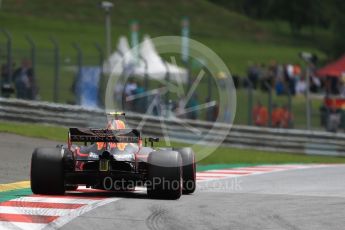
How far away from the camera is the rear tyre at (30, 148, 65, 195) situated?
570 inches

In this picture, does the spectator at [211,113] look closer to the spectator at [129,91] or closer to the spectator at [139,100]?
the spectator at [139,100]

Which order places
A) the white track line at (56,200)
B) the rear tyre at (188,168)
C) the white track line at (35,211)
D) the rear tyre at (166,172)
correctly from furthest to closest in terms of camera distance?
the rear tyre at (188,168)
the rear tyre at (166,172)
the white track line at (56,200)
the white track line at (35,211)

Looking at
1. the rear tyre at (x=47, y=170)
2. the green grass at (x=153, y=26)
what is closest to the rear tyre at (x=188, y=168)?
the rear tyre at (x=47, y=170)

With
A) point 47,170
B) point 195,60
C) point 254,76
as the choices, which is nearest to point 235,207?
point 47,170

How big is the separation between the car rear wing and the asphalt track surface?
79 centimetres

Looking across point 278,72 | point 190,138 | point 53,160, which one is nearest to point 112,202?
point 53,160

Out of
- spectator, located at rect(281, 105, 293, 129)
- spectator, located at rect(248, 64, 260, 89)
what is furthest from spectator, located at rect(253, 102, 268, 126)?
spectator, located at rect(248, 64, 260, 89)

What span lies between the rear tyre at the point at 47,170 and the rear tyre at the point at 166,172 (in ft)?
3.87

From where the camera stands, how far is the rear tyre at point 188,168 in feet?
51.6

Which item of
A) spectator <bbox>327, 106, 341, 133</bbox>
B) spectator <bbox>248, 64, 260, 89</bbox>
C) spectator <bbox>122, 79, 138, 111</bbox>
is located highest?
spectator <bbox>248, 64, 260, 89</bbox>

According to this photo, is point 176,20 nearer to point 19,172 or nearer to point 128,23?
point 128,23

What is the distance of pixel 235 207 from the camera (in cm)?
1388

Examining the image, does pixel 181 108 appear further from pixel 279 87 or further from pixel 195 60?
pixel 195 60

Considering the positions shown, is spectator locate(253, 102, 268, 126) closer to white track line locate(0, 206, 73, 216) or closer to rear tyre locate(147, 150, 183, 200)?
rear tyre locate(147, 150, 183, 200)
